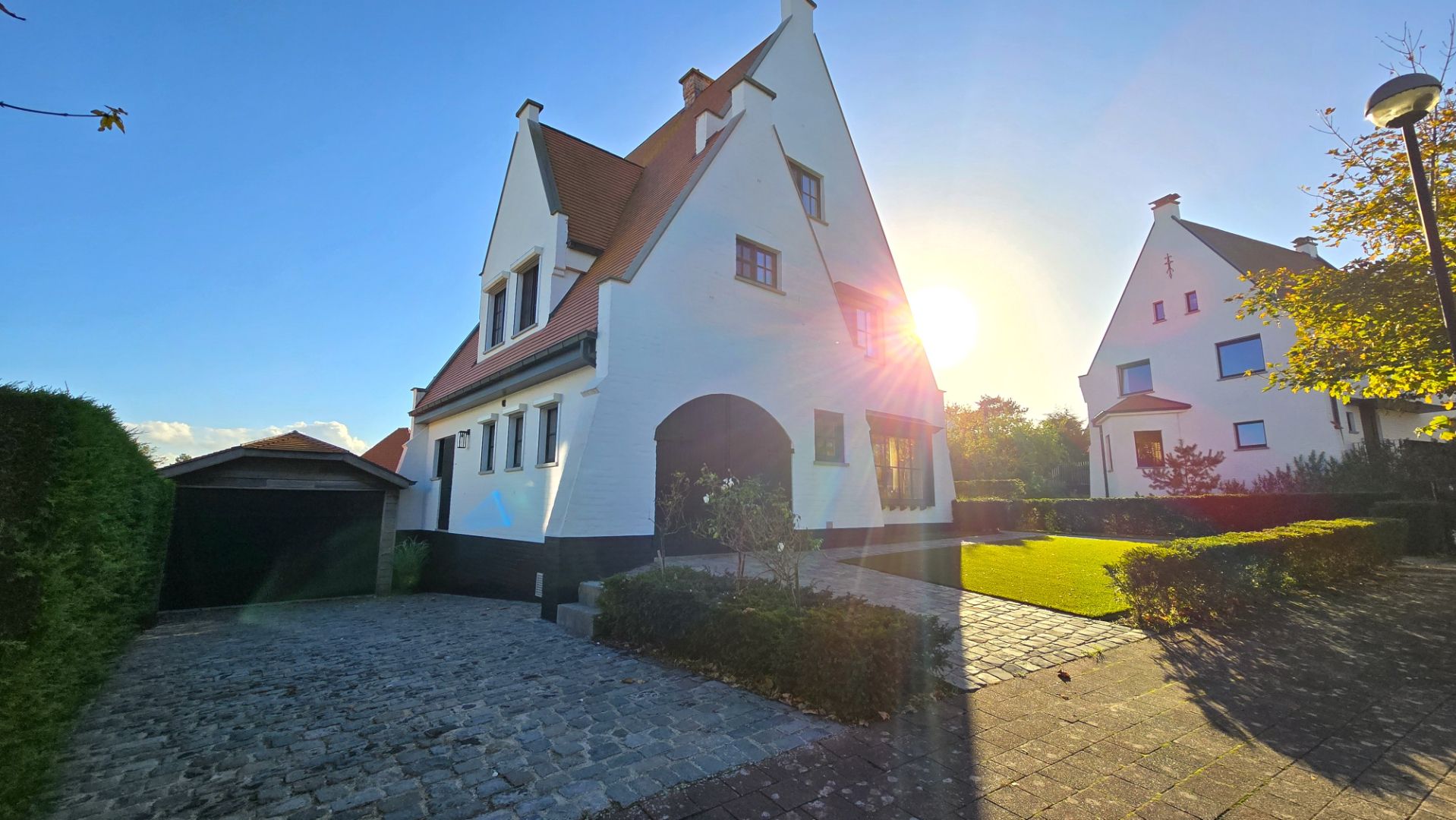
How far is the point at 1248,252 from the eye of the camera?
82.0ft

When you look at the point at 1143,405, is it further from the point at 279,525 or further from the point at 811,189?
the point at 279,525

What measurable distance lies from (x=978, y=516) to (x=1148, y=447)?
10392mm

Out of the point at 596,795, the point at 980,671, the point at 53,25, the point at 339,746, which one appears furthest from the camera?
the point at 980,671

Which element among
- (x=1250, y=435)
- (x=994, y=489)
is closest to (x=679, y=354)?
(x=1250, y=435)

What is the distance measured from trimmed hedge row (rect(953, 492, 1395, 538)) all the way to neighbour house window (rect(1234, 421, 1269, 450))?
4.37 metres

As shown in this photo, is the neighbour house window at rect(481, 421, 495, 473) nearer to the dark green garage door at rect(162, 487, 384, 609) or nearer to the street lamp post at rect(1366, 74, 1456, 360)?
the dark green garage door at rect(162, 487, 384, 609)

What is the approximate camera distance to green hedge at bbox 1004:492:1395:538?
1509 centimetres

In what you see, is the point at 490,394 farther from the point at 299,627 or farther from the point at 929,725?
the point at 929,725

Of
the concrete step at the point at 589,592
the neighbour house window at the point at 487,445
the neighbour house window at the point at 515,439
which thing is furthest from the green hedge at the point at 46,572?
the neighbour house window at the point at 487,445

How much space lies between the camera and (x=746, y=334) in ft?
38.7

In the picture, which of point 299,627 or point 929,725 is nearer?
point 929,725

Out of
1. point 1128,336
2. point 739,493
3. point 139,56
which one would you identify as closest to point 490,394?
point 739,493

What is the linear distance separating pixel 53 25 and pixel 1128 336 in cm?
3116

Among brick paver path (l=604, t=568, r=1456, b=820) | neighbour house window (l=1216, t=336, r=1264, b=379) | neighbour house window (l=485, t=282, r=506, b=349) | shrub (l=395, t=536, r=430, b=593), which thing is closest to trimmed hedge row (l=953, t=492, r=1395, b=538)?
neighbour house window (l=1216, t=336, r=1264, b=379)
